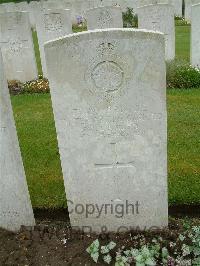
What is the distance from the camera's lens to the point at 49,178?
228 inches

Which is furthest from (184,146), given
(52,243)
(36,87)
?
(36,87)

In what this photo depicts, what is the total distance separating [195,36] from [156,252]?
7.92 meters

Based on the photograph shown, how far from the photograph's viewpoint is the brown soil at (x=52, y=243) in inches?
160

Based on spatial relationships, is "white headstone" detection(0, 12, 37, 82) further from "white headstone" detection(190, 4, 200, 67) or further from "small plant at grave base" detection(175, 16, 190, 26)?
"small plant at grave base" detection(175, 16, 190, 26)

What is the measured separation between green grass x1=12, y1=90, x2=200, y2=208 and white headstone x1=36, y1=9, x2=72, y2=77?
7.76 feet

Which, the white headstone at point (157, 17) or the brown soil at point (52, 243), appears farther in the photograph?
the white headstone at point (157, 17)

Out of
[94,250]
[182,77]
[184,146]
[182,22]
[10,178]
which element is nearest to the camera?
[94,250]

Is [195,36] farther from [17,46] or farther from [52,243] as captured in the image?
[52,243]

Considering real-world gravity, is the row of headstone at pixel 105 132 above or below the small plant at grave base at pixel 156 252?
above

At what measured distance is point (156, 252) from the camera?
397cm

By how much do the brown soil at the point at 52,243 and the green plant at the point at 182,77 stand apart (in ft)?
18.5

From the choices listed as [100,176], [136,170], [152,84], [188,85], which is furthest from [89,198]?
[188,85]

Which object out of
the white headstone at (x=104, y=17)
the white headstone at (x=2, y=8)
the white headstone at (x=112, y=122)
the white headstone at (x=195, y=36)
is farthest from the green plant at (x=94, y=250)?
the white headstone at (x=2, y=8)

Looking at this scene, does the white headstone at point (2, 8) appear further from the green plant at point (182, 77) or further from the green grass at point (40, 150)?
the green plant at point (182, 77)
